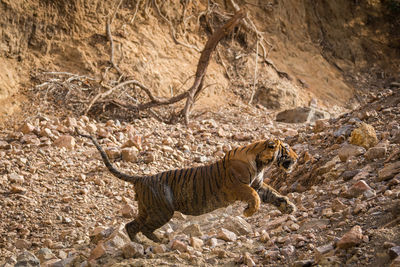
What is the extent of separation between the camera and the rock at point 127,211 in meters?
5.23

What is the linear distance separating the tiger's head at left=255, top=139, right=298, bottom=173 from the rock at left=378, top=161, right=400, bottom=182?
2.46 ft

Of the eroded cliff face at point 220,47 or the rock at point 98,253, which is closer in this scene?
the rock at point 98,253

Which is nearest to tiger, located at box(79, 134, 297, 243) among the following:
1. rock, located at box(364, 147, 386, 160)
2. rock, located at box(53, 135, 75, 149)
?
rock, located at box(364, 147, 386, 160)

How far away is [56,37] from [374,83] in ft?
30.1

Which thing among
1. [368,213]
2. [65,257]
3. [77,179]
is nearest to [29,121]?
[77,179]

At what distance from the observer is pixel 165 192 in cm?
404

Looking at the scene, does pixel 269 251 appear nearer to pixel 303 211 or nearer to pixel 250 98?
pixel 303 211

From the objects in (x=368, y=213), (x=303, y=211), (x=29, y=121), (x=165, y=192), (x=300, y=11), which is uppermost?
(x=300, y=11)

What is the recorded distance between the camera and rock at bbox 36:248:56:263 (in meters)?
4.16

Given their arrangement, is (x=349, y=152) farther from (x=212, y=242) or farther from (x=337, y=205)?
(x=212, y=242)

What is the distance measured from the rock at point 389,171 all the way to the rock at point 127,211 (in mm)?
2679

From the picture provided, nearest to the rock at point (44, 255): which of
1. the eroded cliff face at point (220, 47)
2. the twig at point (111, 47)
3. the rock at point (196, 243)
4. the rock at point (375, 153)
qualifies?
the rock at point (196, 243)

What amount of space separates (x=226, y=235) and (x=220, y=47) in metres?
8.49

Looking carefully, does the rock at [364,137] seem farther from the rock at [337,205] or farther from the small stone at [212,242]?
the small stone at [212,242]
